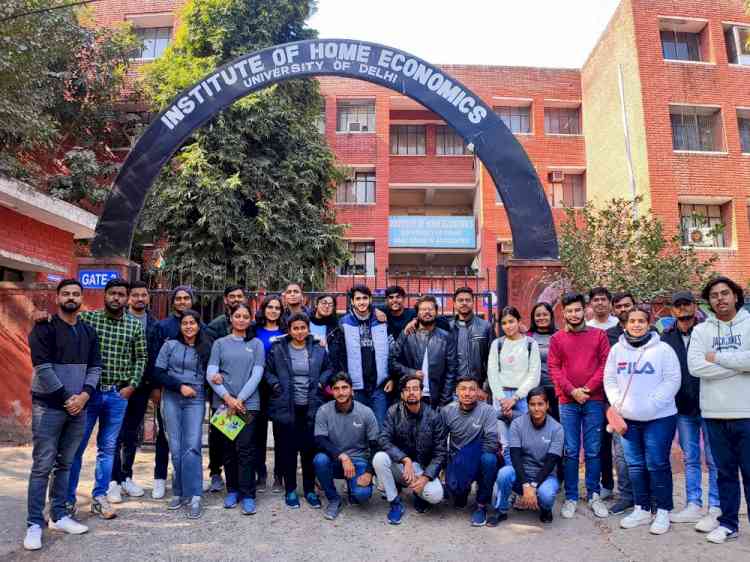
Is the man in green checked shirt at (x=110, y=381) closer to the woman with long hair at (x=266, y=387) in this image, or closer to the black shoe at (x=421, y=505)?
the woman with long hair at (x=266, y=387)

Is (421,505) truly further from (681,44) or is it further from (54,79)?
(681,44)

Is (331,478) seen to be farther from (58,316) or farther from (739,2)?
(739,2)

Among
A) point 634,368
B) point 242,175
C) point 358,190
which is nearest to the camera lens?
point 634,368

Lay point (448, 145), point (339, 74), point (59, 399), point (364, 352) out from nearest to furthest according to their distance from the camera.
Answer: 1. point (59, 399)
2. point (364, 352)
3. point (339, 74)
4. point (448, 145)

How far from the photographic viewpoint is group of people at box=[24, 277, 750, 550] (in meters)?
4.12

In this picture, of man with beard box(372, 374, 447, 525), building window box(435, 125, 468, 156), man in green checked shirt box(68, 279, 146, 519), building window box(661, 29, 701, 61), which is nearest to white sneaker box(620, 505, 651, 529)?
man with beard box(372, 374, 447, 525)

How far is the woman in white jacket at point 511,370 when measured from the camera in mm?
4867

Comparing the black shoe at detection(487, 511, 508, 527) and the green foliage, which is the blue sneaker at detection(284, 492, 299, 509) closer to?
the black shoe at detection(487, 511, 508, 527)

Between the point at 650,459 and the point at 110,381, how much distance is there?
14.3 feet

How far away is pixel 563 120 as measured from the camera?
21656 millimetres

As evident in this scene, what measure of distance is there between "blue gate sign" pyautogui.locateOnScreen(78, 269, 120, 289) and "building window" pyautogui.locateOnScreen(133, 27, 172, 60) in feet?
52.4

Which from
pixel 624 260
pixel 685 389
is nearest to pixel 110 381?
pixel 685 389

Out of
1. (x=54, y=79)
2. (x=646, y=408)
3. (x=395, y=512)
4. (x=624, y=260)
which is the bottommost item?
(x=395, y=512)

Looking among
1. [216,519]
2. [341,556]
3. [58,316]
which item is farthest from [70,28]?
[341,556]
